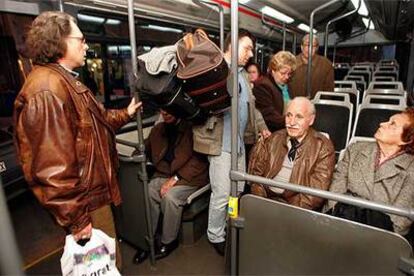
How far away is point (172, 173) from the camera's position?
2.39m

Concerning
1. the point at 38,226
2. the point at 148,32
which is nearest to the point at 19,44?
the point at 148,32

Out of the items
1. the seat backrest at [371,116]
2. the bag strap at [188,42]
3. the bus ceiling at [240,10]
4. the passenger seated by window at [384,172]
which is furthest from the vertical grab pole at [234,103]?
the seat backrest at [371,116]

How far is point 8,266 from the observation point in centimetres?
52

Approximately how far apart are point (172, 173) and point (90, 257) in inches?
41.4

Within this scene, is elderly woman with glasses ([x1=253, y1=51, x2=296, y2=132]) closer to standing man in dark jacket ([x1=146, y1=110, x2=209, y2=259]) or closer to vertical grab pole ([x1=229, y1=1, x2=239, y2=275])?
standing man in dark jacket ([x1=146, y1=110, x2=209, y2=259])

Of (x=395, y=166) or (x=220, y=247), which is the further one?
(x=220, y=247)

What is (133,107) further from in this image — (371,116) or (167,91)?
(371,116)

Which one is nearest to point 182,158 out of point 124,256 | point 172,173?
point 172,173

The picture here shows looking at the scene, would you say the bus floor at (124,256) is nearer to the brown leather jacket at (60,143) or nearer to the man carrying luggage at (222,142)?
the man carrying luggage at (222,142)

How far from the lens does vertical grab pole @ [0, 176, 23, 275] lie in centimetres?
51

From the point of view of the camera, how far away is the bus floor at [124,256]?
2.28m

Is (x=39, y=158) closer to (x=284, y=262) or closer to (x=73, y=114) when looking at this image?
(x=73, y=114)

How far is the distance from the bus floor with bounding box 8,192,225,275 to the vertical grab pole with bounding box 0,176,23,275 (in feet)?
6.06

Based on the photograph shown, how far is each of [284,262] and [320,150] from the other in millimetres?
774
